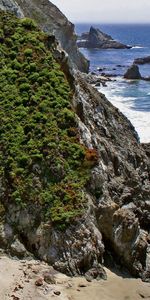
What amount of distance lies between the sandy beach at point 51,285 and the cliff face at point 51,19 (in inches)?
695

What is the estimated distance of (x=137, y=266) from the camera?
107ft

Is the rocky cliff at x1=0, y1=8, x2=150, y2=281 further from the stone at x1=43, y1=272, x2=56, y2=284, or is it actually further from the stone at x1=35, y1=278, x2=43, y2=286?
the stone at x1=35, y1=278, x2=43, y2=286

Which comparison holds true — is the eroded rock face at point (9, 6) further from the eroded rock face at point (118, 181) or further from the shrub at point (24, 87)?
the shrub at point (24, 87)

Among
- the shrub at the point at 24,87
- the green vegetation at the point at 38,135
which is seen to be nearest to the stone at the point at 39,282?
the green vegetation at the point at 38,135

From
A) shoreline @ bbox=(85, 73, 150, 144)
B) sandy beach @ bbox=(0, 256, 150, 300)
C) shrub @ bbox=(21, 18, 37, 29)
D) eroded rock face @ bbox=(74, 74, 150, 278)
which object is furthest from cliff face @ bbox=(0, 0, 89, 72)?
sandy beach @ bbox=(0, 256, 150, 300)

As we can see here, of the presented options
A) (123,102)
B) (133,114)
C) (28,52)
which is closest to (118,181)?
(28,52)

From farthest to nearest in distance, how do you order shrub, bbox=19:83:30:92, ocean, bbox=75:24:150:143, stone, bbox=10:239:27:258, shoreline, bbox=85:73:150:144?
ocean, bbox=75:24:150:143 < shoreline, bbox=85:73:150:144 < shrub, bbox=19:83:30:92 < stone, bbox=10:239:27:258

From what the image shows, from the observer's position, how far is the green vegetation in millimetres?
32375

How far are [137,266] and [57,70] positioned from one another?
14117 mm

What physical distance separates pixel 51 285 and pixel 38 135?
9.73 m

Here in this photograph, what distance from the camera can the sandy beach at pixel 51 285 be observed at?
90.5 ft

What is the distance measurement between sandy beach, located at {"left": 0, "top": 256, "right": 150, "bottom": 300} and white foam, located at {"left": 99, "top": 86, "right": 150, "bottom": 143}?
34.5 metres

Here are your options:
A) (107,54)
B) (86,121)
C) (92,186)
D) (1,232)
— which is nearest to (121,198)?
(92,186)

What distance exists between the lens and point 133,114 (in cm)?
8031
